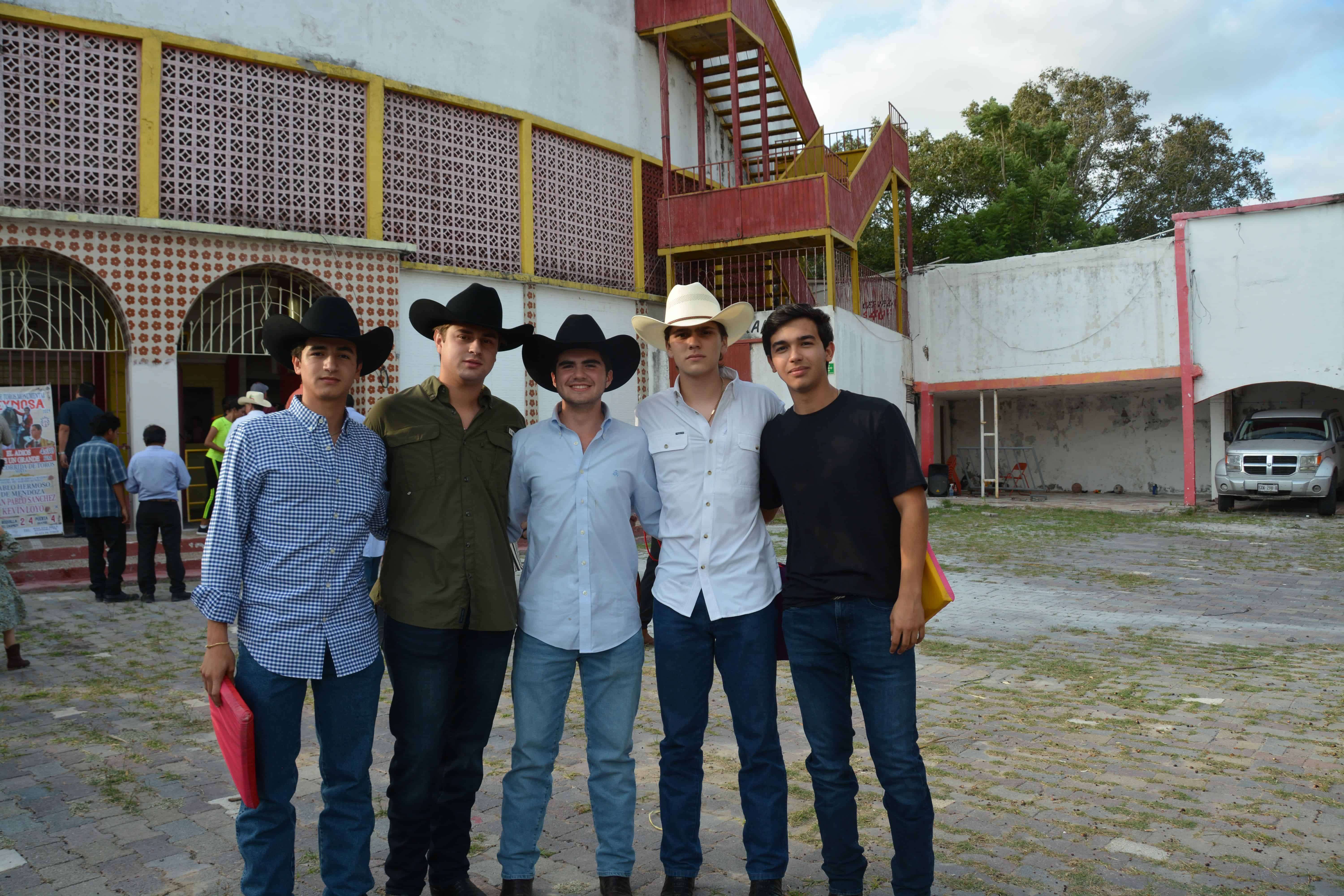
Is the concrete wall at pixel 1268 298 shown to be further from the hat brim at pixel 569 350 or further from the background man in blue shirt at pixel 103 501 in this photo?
the background man in blue shirt at pixel 103 501

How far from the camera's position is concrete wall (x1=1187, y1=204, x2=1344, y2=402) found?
18.2 meters

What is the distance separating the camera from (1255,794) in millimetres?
4016

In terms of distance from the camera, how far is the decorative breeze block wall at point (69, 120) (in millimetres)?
11281

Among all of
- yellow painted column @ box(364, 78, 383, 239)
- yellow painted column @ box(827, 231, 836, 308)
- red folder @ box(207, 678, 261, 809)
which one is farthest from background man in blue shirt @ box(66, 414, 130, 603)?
yellow painted column @ box(827, 231, 836, 308)

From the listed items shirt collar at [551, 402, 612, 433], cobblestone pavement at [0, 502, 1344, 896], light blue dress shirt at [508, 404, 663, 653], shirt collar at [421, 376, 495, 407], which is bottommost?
cobblestone pavement at [0, 502, 1344, 896]

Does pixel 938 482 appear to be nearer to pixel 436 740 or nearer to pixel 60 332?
pixel 60 332

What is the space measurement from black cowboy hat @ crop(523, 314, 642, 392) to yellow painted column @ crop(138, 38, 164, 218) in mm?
10751

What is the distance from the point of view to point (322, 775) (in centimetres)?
308

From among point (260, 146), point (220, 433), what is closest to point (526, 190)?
point (260, 146)

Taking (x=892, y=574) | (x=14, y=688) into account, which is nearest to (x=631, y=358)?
(x=892, y=574)

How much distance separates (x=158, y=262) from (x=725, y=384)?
11.2m

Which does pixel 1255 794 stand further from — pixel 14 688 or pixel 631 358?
pixel 14 688

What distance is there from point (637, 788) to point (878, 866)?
1170 millimetres

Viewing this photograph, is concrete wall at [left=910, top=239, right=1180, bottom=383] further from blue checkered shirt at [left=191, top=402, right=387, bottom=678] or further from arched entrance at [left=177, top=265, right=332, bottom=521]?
blue checkered shirt at [left=191, top=402, right=387, bottom=678]
